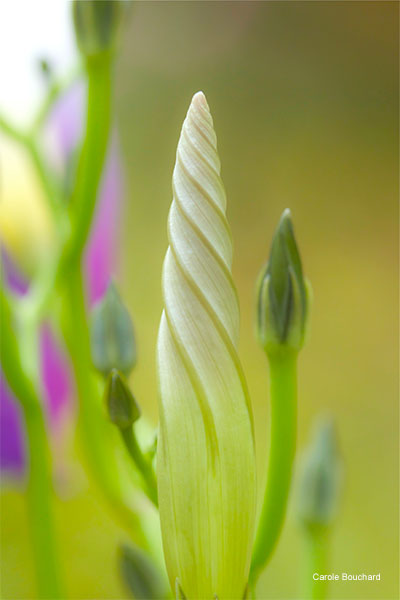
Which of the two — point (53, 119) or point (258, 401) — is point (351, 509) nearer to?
point (258, 401)

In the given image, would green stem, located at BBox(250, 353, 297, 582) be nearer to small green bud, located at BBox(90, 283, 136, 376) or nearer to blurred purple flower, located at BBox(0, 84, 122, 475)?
small green bud, located at BBox(90, 283, 136, 376)

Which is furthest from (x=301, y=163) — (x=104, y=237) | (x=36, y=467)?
(x=36, y=467)

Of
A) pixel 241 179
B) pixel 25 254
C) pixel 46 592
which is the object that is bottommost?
pixel 46 592

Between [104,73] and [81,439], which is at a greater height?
[104,73]

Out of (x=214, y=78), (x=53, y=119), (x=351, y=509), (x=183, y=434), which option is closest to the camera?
(x=183, y=434)

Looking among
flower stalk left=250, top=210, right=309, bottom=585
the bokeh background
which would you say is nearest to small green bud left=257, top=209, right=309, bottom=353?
flower stalk left=250, top=210, right=309, bottom=585

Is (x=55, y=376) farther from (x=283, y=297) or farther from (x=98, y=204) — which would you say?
(x=283, y=297)

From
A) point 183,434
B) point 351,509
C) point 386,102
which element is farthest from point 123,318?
point 386,102
